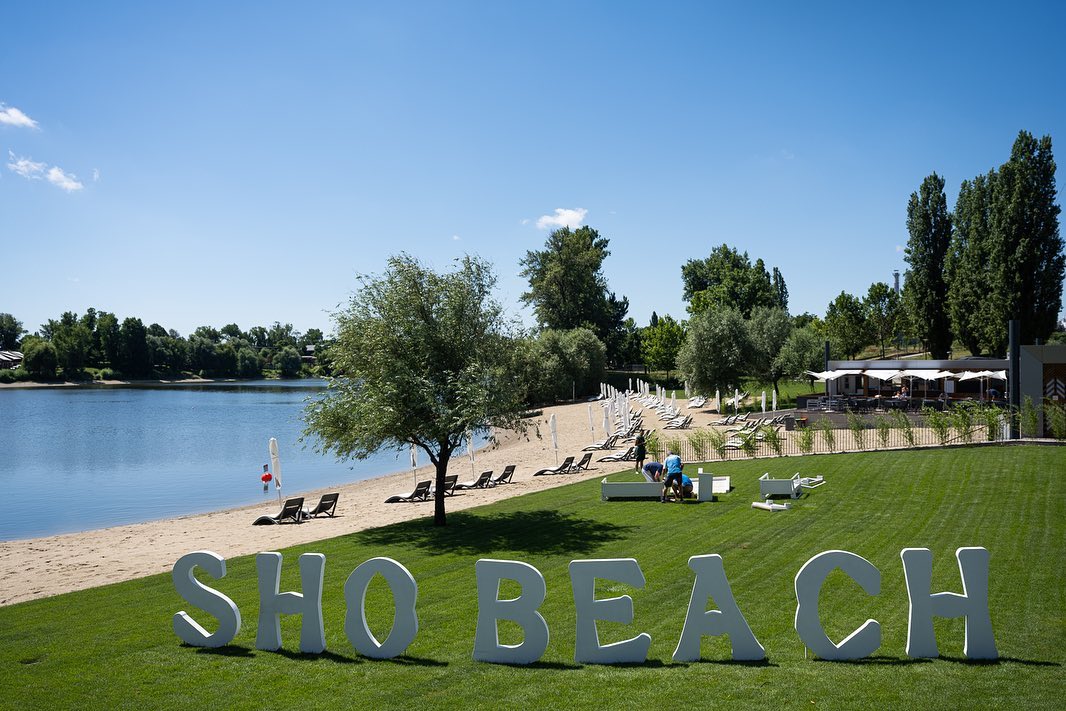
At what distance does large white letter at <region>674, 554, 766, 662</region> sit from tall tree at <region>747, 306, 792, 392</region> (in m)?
44.8

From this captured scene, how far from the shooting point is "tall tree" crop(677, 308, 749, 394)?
48.5 m

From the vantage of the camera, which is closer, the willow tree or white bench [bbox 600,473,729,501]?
the willow tree

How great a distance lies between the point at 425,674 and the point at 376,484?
25.9m

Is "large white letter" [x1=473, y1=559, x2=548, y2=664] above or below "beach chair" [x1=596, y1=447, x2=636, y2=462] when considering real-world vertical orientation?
above

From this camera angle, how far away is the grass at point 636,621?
6.60 meters

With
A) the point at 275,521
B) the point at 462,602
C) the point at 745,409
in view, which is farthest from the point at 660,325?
the point at 462,602

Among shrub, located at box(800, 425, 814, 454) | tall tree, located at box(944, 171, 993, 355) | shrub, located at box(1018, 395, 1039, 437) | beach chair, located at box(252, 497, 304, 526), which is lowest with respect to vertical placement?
beach chair, located at box(252, 497, 304, 526)

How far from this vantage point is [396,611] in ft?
24.8

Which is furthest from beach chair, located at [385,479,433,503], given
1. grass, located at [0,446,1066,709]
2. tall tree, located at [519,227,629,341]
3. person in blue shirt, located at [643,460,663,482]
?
tall tree, located at [519,227,629,341]

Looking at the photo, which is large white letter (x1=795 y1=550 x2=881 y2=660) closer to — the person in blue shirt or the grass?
the grass

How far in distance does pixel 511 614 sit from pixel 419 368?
396 inches

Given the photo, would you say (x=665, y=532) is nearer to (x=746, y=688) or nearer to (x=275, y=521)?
(x=746, y=688)

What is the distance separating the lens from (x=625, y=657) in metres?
7.40

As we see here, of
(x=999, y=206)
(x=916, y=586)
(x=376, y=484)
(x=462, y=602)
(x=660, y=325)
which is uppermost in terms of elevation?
(x=999, y=206)
